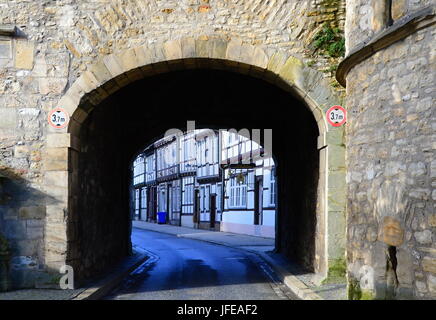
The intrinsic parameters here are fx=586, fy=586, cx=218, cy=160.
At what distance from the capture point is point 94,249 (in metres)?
10.3

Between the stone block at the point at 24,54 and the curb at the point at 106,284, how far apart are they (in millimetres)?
3419

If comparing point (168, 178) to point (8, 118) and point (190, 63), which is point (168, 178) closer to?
point (190, 63)

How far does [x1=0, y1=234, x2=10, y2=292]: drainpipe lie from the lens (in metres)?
8.23

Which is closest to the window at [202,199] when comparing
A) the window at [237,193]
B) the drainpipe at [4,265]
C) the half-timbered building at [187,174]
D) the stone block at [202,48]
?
the half-timbered building at [187,174]

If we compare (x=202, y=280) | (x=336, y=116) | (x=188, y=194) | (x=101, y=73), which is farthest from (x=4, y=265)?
(x=188, y=194)

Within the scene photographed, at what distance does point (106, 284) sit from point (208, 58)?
3.80 metres

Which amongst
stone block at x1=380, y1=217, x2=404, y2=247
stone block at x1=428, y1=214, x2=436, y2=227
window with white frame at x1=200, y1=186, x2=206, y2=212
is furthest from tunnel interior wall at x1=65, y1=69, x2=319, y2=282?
window with white frame at x1=200, y1=186, x2=206, y2=212

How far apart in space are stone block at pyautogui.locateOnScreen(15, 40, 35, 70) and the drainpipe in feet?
8.46

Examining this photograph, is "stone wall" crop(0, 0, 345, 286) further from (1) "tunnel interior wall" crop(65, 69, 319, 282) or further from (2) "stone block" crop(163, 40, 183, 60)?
(1) "tunnel interior wall" crop(65, 69, 319, 282)

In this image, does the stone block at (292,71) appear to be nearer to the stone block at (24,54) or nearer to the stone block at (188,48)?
the stone block at (188,48)

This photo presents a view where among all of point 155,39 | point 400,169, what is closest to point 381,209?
point 400,169

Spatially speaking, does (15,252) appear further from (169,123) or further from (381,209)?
(169,123)

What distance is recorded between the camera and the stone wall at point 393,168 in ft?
18.0

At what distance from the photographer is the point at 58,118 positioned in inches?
343
